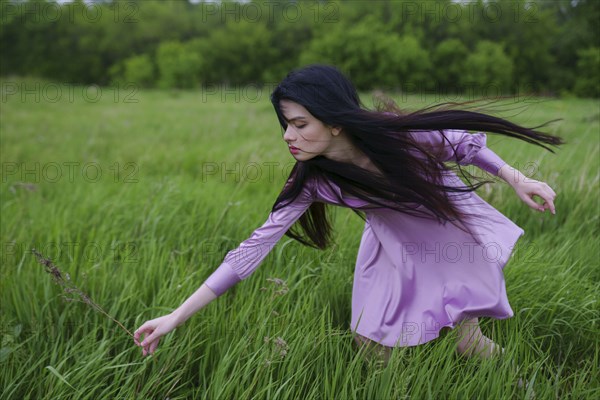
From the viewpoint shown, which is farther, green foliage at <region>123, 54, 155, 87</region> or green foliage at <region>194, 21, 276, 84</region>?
green foliage at <region>123, 54, 155, 87</region>

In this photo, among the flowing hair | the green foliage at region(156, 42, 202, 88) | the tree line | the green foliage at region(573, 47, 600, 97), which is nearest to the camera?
the flowing hair

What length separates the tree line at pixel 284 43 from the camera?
15039 mm

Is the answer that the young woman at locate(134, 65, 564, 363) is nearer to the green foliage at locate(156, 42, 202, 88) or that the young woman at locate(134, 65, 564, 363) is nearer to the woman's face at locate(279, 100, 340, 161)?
the woman's face at locate(279, 100, 340, 161)

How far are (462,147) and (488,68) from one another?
15.1 m

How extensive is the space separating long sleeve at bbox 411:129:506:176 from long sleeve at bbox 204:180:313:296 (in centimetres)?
42

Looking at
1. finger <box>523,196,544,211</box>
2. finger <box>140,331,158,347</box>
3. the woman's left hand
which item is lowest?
finger <box>140,331,158,347</box>

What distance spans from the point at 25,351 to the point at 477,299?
1588mm

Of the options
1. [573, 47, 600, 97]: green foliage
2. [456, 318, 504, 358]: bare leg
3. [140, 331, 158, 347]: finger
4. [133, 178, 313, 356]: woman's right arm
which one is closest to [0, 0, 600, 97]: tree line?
[573, 47, 600, 97]: green foliage

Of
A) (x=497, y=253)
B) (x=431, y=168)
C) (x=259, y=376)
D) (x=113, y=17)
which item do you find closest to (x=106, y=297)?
(x=259, y=376)

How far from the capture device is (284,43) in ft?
91.2

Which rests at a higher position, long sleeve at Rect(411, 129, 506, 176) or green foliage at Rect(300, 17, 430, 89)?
green foliage at Rect(300, 17, 430, 89)

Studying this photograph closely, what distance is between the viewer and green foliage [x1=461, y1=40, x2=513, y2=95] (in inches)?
573

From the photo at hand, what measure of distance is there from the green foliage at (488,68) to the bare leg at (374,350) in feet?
45.3

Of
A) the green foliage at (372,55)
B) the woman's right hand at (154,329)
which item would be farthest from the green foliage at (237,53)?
the woman's right hand at (154,329)
